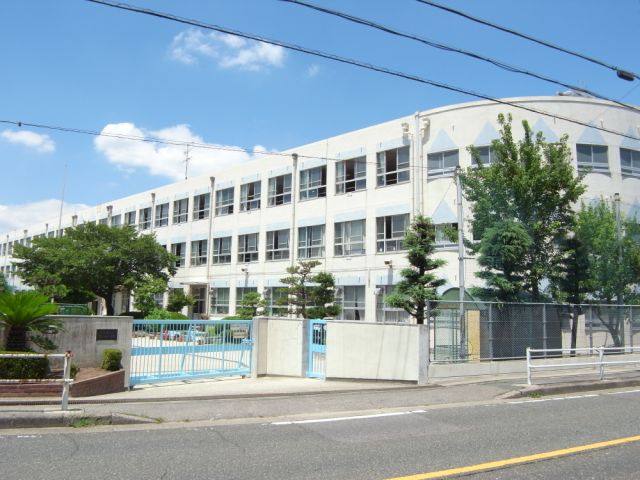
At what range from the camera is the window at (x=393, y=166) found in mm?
27156

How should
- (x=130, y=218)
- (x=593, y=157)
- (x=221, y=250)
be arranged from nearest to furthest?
(x=593, y=157) < (x=221, y=250) < (x=130, y=218)

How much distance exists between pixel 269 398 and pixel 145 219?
1539 inches

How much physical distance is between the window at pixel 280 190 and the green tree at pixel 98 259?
26.6 ft

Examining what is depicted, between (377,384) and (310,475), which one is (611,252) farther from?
(310,475)

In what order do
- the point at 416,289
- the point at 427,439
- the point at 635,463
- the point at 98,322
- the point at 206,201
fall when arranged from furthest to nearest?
the point at 206,201, the point at 416,289, the point at 98,322, the point at 427,439, the point at 635,463

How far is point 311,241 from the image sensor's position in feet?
103

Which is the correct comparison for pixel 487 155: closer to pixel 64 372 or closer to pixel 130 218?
pixel 64 372

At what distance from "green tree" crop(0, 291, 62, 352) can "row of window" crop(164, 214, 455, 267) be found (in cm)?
1372

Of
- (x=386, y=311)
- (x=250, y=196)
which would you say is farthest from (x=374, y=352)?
(x=250, y=196)

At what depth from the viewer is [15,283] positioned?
6931cm

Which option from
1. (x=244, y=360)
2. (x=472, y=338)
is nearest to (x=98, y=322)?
(x=244, y=360)

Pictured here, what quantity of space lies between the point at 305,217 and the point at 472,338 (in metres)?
17.6

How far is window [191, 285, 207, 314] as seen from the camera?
39.2 meters

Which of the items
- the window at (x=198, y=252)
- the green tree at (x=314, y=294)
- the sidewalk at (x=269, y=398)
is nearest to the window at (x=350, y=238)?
the green tree at (x=314, y=294)
